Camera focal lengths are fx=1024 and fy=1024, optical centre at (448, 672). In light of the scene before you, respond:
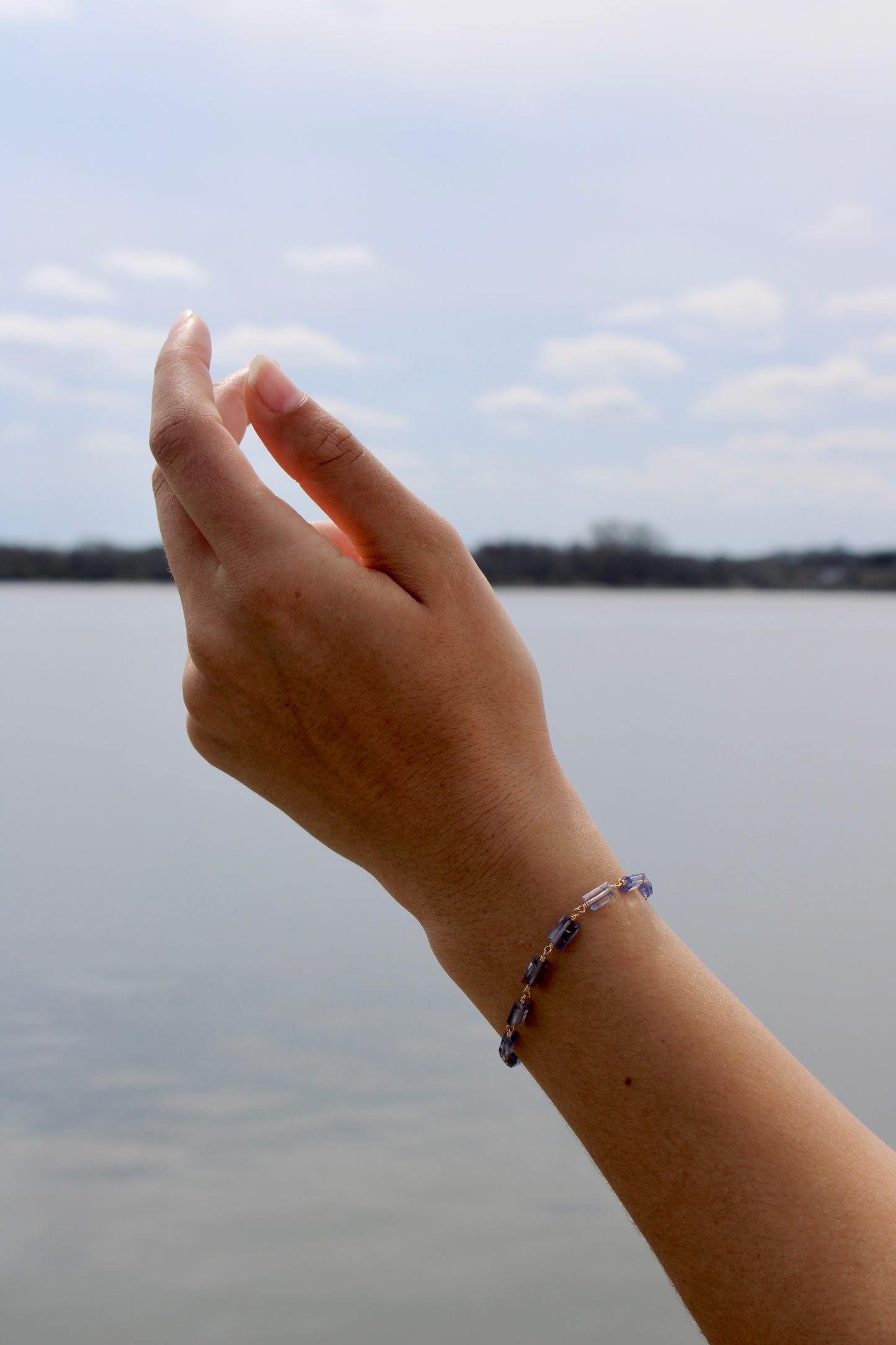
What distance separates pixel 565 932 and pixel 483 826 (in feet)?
0.31

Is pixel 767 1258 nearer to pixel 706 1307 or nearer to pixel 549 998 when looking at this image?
pixel 706 1307

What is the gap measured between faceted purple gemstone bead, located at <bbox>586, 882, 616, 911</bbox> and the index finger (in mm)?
320

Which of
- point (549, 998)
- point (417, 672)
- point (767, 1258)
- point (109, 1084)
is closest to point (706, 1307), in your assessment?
point (767, 1258)

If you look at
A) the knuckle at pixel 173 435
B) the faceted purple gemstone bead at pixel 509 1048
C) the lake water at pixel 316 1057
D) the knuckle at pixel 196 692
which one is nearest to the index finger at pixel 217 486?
the knuckle at pixel 173 435

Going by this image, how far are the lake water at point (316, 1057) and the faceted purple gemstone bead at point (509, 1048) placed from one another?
4.63ft

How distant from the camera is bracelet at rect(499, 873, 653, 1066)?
70 centimetres

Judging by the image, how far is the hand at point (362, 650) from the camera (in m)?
0.75

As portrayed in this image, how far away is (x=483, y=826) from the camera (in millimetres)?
741

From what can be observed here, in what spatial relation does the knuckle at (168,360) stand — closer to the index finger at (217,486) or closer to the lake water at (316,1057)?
the index finger at (217,486)

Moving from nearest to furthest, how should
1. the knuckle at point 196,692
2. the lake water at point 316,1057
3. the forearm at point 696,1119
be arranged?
1. the forearm at point 696,1119
2. the knuckle at point 196,692
3. the lake water at point 316,1057

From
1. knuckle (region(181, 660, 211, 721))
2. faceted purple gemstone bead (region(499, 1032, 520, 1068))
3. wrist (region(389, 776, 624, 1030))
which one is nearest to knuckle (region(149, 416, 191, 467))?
knuckle (region(181, 660, 211, 721))

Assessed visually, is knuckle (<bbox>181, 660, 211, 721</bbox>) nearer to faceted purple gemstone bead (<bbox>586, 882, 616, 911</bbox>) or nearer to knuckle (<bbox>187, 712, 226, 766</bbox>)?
knuckle (<bbox>187, 712, 226, 766</bbox>)

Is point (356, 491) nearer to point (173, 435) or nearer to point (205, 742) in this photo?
point (173, 435)

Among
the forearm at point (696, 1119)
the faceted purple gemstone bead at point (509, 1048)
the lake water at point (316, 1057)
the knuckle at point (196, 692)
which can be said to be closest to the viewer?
the forearm at point (696, 1119)
